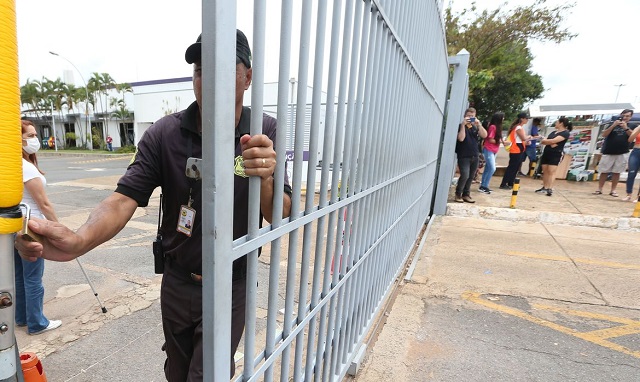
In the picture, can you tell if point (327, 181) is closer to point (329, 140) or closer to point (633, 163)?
point (329, 140)

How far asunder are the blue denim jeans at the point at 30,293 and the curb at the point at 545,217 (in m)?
6.43

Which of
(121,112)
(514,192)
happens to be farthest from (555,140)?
(121,112)

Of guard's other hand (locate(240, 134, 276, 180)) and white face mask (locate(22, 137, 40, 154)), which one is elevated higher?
guard's other hand (locate(240, 134, 276, 180))

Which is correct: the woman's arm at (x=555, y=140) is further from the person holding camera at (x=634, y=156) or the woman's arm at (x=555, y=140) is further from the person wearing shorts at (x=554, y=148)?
the person holding camera at (x=634, y=156)

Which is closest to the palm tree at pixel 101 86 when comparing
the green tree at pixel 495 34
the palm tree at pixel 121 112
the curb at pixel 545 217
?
the palm tree at pixel 121 112

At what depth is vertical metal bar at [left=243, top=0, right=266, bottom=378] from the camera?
0.83m

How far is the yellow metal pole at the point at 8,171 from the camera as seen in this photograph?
0.67 metres

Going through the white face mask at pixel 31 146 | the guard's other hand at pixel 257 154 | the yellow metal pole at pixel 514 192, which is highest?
the guard's other hand at pixel 257 154

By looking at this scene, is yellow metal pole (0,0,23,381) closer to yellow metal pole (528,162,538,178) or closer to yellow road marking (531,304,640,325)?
yellow road marking (531,304,640,325)

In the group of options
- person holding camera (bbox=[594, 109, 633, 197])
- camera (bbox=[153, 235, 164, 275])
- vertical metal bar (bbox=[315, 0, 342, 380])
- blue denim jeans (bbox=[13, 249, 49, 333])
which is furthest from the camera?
person holding camera (bbox=[594, 109, 633, 197])

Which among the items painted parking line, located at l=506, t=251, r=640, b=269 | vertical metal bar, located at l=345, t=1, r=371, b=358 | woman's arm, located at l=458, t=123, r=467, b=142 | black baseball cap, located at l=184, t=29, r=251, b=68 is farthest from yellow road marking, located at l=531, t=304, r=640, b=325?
woman's arm, located at l=458, t=123, r=467, b=142

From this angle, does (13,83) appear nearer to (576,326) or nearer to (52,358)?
(52,358)

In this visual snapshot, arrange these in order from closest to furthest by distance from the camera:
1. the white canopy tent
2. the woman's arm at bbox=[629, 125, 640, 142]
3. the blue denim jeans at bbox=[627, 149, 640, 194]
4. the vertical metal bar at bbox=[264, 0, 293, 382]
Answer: the vertical metal bar at bbox=[264, 0, 293, 382] → the woman's arm at bbox=[629, 125, 640, 142] → the blue denim jeans at bbox=[627, 149, 640, 194] → the white canopy tent

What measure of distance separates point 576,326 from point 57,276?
5.42 m
